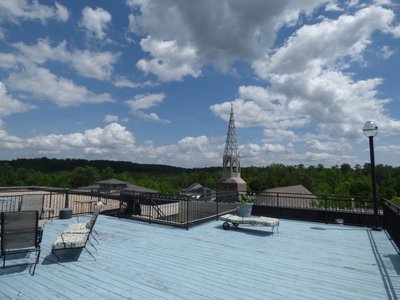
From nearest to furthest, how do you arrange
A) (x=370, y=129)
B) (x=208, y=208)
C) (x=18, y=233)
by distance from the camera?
(x=18, y=233) < (x=370, y=129) < (x=208, y=208)

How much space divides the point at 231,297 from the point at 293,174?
72952mm

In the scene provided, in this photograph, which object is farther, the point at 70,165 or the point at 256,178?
the point at 70,165

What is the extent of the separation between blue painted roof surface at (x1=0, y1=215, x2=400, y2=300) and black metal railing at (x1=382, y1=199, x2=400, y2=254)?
258 millimetres

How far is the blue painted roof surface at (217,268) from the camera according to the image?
4.09 m

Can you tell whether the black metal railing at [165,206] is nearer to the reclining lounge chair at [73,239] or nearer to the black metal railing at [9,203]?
the reclining lounge chair at [73,239]

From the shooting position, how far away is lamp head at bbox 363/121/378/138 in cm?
846

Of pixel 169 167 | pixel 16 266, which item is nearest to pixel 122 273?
pixel 16 266

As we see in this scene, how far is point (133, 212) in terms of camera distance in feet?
33.4

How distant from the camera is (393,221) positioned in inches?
275

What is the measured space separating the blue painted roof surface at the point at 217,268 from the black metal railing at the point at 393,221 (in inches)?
10.2

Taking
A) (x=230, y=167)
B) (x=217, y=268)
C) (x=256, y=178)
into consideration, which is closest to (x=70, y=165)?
(x=256, y=178)

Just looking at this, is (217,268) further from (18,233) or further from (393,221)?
(393,221)

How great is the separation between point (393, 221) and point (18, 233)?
27.4 feet

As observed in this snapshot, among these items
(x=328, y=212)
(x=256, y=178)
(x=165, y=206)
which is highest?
(x=256, y=178)
